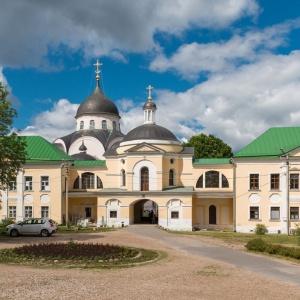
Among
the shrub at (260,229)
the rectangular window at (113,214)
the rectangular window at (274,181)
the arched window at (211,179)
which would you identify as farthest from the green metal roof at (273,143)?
the rectangular window at (113,214)

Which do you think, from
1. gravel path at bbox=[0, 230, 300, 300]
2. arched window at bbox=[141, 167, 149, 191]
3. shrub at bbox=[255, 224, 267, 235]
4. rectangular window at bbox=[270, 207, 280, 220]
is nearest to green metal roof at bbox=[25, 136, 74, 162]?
arched window at bbox=[141, 167, 149, 191]

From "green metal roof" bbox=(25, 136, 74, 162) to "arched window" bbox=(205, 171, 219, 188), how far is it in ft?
46.3

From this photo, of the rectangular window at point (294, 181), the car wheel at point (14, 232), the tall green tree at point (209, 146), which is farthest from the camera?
the tall green tree at point (209, 146)

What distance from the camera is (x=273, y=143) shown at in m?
39.2

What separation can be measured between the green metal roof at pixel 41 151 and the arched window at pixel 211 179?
46.3 feet

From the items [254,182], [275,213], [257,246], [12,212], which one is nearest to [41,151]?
[12,212]

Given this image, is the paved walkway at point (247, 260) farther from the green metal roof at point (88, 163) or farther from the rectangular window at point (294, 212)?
the green metal roof at point (88, 163)

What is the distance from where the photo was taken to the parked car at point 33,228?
29.3 meters

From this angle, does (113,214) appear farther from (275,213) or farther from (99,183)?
(275,213)

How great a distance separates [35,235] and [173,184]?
16420 mm

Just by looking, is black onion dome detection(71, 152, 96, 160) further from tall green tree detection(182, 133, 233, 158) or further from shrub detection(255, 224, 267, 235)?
shrub detection(255, 224, 267, 235)

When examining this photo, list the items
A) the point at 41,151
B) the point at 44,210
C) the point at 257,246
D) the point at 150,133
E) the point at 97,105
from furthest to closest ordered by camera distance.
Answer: the point at 97,105, the point at 41,151, the point at 150,133, the point at 44,210, the point at 257,246

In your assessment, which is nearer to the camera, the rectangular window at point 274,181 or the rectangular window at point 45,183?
the rectangular window at point 274,181

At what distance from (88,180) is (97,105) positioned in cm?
1363
